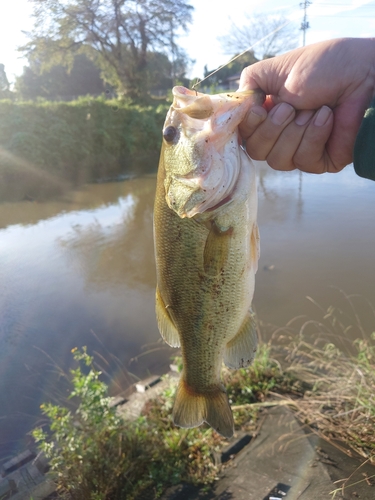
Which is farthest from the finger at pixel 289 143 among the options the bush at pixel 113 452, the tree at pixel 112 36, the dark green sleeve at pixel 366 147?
the tree at pixel 112 36

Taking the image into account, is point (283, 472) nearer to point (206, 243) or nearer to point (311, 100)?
point (206, 243)

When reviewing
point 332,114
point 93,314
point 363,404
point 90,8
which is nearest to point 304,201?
point 93,314

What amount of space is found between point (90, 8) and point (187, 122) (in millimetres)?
26268

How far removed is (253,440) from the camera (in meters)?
3.22

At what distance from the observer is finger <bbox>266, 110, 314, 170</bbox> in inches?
67.9

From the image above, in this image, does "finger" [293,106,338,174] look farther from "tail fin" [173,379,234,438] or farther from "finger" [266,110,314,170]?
"tail fin" [173,379,234,438]

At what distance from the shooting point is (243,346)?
6.16 feet

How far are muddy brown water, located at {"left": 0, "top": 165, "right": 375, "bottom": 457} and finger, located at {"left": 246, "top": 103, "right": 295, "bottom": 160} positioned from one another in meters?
3.30

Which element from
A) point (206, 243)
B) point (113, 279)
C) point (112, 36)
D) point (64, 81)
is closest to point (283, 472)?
point (206, 243)

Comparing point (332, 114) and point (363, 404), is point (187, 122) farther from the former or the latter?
point (363, 404)

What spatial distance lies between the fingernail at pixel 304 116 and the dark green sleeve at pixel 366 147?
23cm

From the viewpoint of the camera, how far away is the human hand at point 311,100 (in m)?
1.61

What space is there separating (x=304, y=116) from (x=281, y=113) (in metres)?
0.11

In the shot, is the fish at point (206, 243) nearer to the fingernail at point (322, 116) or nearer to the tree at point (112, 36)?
the fingernail at point (322, 116)
